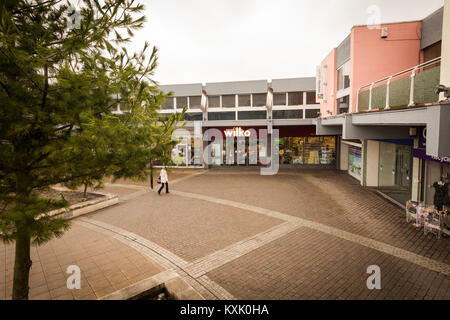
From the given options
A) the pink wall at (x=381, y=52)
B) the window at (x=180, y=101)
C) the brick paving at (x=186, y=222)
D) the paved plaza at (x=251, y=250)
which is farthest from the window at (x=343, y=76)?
the window at (x=180, y=101)

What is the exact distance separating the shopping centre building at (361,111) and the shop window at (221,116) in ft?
0.30

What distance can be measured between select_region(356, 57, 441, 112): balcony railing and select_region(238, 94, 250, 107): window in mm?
14195

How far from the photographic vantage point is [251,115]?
24047 millimetres

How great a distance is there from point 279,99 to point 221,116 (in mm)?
5403

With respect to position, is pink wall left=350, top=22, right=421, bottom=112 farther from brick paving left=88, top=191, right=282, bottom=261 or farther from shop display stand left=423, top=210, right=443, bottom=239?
brick paving left=88, top=191, right=282, bottom=261

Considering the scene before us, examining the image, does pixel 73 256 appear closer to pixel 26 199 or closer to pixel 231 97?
pixel 26 199

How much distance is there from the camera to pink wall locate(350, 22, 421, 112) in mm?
12688

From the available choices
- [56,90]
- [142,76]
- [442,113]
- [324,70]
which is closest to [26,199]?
[56,90]

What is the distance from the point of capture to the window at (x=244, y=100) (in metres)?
24.0

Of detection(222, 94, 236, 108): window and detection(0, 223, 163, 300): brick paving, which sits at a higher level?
detection(222, 94, 236, 108): window

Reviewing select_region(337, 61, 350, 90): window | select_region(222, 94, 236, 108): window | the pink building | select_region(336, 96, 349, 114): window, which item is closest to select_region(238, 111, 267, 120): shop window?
Result: select_region(222, 94, 236, 108): window

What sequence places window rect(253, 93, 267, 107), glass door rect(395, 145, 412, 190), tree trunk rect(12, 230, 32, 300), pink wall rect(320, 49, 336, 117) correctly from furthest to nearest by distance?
window rect(253, 93, 267, 107), pink wall rect(320, 49, 336, 117), glass door rect(395, 145, 412, 190), tree trunk rect(12, 230, 32, 300)

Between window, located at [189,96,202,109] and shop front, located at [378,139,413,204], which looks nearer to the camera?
shop front, located at [378,139,413,204]
